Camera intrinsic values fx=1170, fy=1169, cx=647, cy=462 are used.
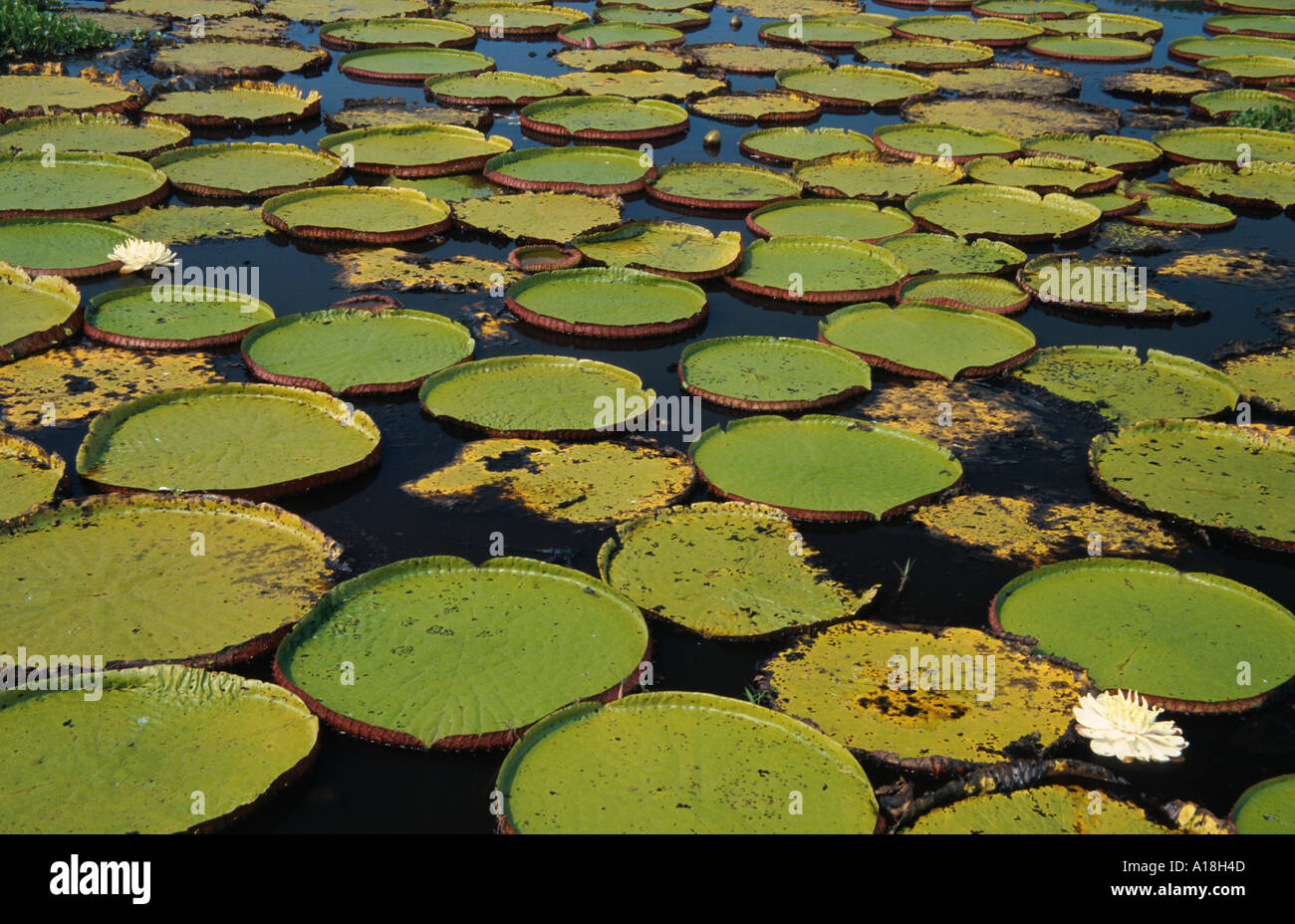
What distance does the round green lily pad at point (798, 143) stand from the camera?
8.80 m

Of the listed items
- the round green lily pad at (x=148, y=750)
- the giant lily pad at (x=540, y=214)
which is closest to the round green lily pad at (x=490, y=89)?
the giant lily pad at (x=540, y=214)

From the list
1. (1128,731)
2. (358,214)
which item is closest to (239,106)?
(358,214)

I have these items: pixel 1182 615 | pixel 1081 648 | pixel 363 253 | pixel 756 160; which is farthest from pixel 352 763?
pixel 756 160

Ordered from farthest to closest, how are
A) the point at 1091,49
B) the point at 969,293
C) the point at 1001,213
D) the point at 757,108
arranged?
1. the point at 1091,49
2. the point at 757,108
3. the point at 1001,213
4. the point at 969,293

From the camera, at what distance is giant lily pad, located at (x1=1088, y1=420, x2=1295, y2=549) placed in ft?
15.3

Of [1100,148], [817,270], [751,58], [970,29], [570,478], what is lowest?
[570,478]

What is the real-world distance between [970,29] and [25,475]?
37.0 ft

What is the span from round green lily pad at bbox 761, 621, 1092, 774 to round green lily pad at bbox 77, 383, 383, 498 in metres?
2.06

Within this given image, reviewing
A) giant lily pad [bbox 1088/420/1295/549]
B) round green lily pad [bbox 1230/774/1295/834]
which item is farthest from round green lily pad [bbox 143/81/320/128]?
round green lily pad [bbox 1230/774/1295/834]

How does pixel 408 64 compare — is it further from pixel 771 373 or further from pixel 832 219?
pixel 771 373

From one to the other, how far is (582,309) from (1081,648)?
3.27 metres

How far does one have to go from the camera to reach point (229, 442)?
480 centimetres

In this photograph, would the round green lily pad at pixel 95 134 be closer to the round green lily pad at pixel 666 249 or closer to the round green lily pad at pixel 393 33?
the round green lily pad at pixel 393 33
